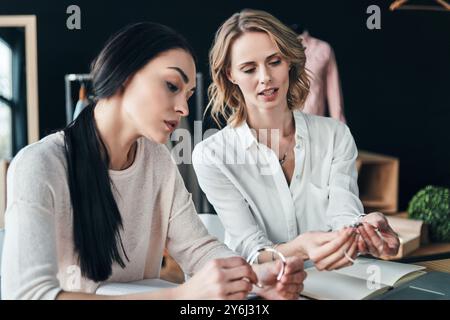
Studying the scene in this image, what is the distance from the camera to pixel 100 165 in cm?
87

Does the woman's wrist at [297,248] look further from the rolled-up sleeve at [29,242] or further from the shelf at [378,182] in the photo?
the rolled-up sleeve at [29,242]

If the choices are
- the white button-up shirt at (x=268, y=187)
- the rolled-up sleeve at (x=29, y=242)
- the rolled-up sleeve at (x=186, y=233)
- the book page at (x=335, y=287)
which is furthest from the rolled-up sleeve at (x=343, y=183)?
the rolled-up sleeve at (x=29, y=242)

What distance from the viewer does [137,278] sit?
938mm

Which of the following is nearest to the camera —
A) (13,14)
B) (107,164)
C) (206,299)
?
(206,299)

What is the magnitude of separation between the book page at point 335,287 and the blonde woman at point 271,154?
0.22ft

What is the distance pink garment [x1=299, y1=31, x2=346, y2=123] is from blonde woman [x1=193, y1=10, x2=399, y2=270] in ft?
0.05

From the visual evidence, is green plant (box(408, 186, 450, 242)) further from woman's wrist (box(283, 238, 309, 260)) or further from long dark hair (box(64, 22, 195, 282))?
long dark hair (box(64, 22, 195, 282))

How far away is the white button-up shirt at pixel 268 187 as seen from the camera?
1.03 metres

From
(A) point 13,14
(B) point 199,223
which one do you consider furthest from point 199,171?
(A) point 13,14

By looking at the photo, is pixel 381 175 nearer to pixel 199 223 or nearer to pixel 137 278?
pixel 199 223

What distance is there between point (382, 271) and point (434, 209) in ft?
0.97

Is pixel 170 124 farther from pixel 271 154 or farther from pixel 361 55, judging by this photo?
pixel 361 55
